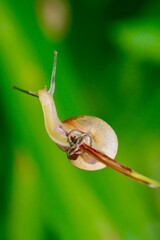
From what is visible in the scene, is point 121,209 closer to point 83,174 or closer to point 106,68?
point 83,174

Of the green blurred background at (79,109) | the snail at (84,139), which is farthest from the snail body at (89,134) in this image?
the green blurred background at (79,109)

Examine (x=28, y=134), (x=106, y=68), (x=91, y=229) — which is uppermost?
(x=106, y=68)

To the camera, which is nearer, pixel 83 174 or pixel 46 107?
pixel 46 107

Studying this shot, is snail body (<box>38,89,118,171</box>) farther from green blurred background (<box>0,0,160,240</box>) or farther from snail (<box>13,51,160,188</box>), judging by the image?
green blurred background (<box>0,0,160,240</box>)

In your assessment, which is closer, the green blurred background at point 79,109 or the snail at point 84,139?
the snail at point 84,139

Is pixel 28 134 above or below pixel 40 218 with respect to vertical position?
above

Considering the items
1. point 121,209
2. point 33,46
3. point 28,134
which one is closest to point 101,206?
point 121,209

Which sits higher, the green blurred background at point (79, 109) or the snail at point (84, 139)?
the green blurred background at point (79, 109)

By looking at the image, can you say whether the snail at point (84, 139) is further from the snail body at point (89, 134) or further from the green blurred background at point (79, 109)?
the green blurred background at point (79, 109)
